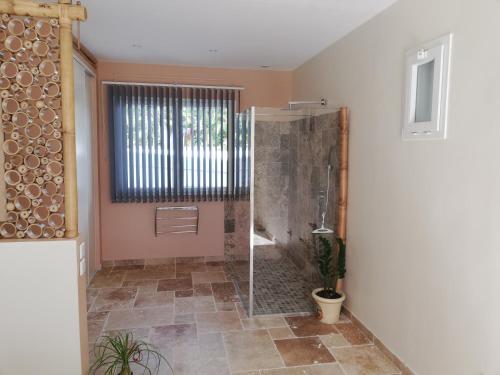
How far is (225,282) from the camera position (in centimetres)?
422

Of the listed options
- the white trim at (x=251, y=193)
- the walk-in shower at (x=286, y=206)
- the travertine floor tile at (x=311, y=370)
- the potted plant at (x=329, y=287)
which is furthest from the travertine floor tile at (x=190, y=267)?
the travertine floor tile at (x=311, y=370)

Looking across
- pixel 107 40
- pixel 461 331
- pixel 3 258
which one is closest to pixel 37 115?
pixel 3 258

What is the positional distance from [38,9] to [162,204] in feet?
10.1

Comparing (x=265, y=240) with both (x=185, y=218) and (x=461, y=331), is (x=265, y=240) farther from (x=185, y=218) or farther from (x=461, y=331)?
(x=461, y=331)

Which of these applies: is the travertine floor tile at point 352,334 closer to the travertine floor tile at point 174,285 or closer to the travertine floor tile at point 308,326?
the travertine floor tile at point 308,326

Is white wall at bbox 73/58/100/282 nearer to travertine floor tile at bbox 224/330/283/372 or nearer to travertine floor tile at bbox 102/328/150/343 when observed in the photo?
travertine floor tile at bbox 102/328/150/343

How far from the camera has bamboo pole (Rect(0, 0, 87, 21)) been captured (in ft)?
6.01

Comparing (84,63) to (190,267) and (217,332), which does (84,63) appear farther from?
(217,332)

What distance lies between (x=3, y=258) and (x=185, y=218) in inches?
115

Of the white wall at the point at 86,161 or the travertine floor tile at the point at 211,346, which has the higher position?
the white wall at the point at 86,161

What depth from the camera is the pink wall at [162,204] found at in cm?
455

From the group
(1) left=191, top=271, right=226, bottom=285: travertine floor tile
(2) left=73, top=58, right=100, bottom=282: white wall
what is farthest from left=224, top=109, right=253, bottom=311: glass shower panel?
(2) left=73, top=58, right=100, bottom=282: white wall

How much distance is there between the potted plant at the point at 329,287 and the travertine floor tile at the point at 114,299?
178cm

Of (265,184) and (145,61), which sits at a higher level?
(145,61)
